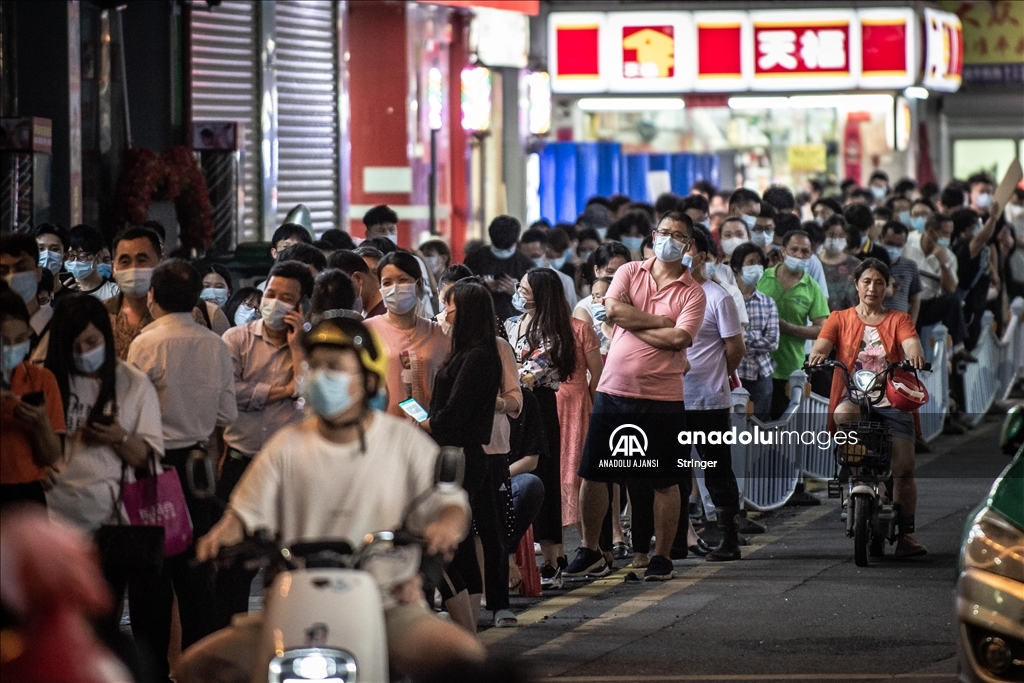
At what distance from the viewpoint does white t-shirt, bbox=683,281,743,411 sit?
1180 centimetres

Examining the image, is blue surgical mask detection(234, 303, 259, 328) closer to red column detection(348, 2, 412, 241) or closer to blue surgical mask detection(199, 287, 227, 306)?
blue surgical mask detection(199, 287, 227, 306)

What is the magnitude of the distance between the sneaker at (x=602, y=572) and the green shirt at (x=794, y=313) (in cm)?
305

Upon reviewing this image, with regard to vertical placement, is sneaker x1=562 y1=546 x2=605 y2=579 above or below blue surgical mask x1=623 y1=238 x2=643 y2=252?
below

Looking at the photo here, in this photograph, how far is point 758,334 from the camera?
13.5 meters

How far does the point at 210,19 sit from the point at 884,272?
931cm

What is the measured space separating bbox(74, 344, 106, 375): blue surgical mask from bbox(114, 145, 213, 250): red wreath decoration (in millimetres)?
8920

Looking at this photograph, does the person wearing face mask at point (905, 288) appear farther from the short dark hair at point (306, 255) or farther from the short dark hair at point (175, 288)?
the short dark hair at point (175, 288)

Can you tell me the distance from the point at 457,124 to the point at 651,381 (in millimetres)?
14815

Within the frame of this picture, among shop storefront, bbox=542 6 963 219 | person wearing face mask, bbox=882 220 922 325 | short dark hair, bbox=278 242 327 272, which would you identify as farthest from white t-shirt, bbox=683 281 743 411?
shop storefront, bbox=542 6 963 219

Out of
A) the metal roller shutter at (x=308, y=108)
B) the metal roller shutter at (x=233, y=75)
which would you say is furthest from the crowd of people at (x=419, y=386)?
the metal roller shutter at (x=308, y=108)

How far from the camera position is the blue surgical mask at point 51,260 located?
1141 centimetres

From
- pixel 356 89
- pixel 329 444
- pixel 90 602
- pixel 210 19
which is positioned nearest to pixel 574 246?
pixel 210 19

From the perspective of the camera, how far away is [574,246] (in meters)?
16.7

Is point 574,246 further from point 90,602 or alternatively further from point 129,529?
point 90,602
